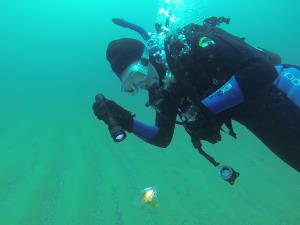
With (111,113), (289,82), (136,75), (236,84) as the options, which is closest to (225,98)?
(236,84)

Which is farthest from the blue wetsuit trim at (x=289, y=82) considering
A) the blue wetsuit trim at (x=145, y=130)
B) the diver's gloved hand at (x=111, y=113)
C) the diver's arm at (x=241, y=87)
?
the diver's gloved hand at (x=111, y=113)

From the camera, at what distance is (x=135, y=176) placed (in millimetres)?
8133

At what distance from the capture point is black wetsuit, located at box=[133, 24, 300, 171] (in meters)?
2.75

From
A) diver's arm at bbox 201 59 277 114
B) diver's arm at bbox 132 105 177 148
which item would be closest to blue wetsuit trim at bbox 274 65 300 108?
diver's arm at bbox 201 59 277 114

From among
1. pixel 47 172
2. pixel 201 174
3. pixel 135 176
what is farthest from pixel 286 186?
pixel 47 172

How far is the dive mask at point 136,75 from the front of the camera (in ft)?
9.71

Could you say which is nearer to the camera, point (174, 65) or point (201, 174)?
point (174, 65)

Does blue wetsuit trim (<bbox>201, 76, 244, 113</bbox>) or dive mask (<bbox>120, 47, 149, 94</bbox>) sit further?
dive mask (<bbox>120, 47, 149, 94</bbox>)

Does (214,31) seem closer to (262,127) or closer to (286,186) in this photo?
(262,127)

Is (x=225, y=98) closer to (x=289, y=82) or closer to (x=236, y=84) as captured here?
(x=236, y=84)

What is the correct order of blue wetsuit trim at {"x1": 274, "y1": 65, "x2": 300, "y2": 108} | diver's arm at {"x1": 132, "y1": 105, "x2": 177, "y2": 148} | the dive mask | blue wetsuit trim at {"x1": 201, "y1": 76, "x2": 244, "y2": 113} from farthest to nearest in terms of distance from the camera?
diver's arm at {"x1": 132, "y1": 105, "x2": 177, "y2": 148}
the dive mask
blue wetsuit trim at {"x1": 274, "y1": 65, "x2": 300, "y2": 108}
blue wetsuit trim at {"x1": 201, "y1": 76, "x2": 244, "y2": 113}

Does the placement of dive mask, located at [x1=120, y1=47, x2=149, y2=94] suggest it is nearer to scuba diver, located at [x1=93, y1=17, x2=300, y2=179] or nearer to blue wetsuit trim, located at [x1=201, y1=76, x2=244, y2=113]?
scuba diver, located at [x1=93, y1=17, x2=300, y2=179]

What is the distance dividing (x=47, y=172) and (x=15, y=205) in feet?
4.89

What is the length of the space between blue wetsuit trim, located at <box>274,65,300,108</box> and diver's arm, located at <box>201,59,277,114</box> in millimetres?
173
